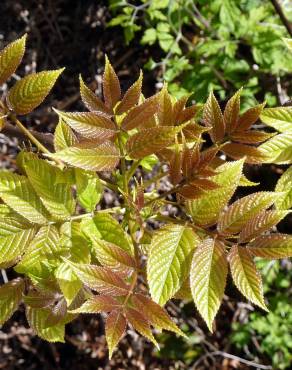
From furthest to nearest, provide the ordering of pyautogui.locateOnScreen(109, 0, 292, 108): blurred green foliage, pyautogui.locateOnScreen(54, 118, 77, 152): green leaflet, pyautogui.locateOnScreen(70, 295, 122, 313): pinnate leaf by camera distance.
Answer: pyautogui.locateOnScreen(109, 0, 292, 108): blurred green foliage, pyautogui.locateOnScreen(54, 118, 77, 152): green leaflet, pyautogui.locateOnScreen(70, 295, 122, 313): pinnate leaf

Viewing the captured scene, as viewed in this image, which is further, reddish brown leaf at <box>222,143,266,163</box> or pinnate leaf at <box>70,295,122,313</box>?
reddish brown leaf at <box>222,143,266,163</box>

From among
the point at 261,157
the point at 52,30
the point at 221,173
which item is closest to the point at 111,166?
the point at 221,173

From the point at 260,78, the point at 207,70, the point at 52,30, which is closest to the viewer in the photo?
the point at 207,70

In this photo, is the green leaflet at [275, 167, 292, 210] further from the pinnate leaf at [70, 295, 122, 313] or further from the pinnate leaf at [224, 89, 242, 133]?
the pinnate leaf at [70, 295, 122, 313]

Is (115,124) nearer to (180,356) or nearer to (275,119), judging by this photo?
(275,119)

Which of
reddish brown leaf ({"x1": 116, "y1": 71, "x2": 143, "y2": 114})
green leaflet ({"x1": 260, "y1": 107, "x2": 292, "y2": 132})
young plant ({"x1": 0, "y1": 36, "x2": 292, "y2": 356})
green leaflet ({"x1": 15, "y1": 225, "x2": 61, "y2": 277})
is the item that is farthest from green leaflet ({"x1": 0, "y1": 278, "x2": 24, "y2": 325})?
green leaflet ({"x1": 260, "y1": 107, "x2": 292, "y2": 132})

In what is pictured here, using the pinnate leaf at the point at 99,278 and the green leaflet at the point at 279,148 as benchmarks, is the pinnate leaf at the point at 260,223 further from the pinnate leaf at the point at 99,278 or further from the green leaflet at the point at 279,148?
the pinnate leaf at the point at 99,278
